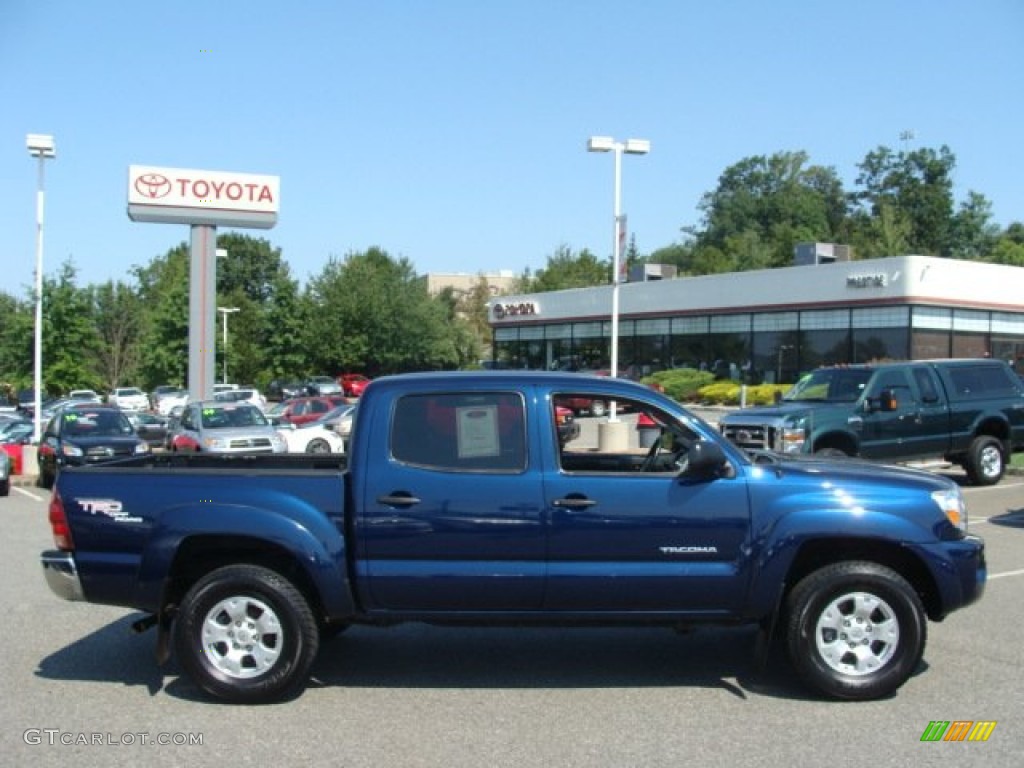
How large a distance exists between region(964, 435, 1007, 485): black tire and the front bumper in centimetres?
1355

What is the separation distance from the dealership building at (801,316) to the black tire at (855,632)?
33493 millimetres

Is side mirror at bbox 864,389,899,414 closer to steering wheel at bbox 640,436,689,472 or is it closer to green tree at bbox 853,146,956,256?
steering wheel at bbox 640,436,689,472

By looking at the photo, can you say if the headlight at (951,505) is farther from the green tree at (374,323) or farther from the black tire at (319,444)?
the green tree at (374,323)

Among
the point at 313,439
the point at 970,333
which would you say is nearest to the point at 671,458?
the point at 313,439

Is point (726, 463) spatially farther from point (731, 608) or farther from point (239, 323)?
point (239, 323)

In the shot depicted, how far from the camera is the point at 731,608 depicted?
19.0 feet

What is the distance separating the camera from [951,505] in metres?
6.04

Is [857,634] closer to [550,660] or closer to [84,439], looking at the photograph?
[550,660]

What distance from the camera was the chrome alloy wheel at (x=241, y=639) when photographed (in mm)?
5836

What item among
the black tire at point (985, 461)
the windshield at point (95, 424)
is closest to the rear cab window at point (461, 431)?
the black tire at point (985, 461)

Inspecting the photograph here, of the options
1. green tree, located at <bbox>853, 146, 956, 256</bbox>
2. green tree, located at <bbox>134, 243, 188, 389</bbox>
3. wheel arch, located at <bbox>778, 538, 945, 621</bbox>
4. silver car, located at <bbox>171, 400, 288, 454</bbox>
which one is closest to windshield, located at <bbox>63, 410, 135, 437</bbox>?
silver car, located at <bbox>171, 400, 288, 454</bbox>

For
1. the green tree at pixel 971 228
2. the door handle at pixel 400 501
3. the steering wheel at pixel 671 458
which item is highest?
the green tree at pixel 971 228

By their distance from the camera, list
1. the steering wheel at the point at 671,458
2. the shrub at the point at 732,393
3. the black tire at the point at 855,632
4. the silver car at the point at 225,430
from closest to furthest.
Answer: the black tire at the point at 855,632, the steering wheel at the point at 671,458, the silver car at the point at 225,430, the shrub at the point at 732,393

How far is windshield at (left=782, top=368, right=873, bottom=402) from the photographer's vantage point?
566 inches
